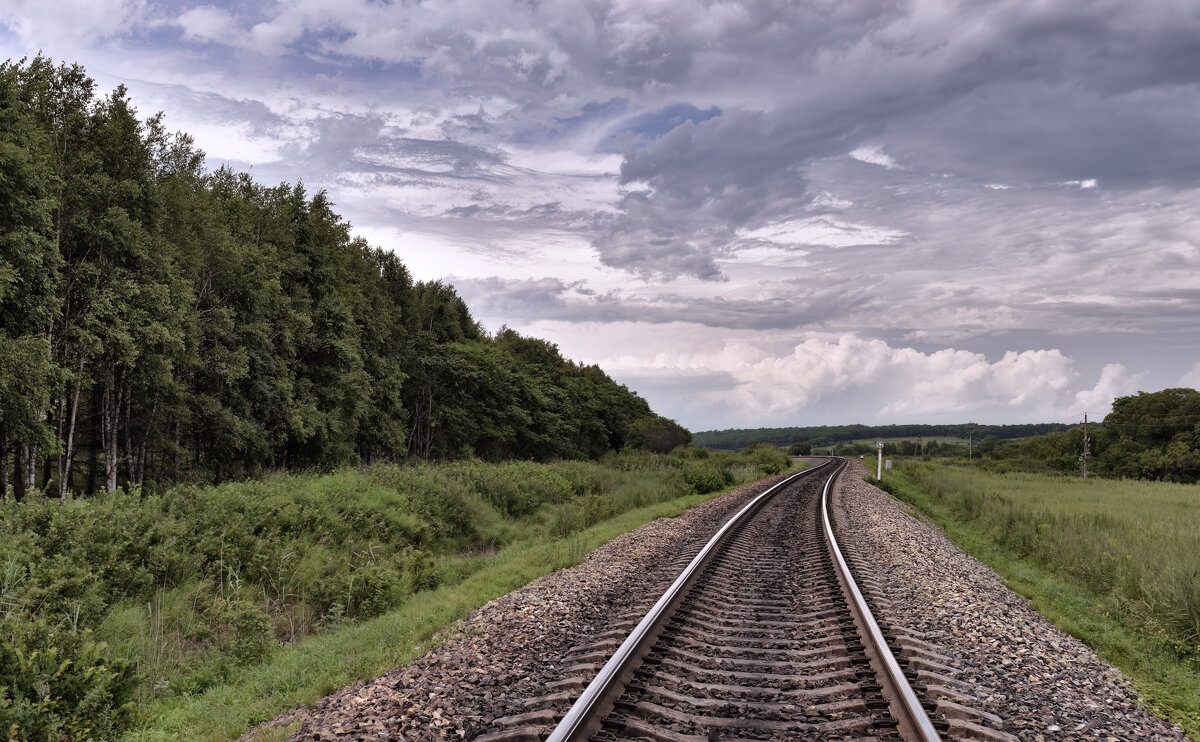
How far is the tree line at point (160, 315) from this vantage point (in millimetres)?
17109

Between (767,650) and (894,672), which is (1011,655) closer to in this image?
(894,672)

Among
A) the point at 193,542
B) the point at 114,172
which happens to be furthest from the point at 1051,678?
the point at 114,172

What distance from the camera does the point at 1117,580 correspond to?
991 cm

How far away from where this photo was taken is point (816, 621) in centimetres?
719

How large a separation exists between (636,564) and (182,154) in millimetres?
30838

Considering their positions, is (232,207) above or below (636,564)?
above

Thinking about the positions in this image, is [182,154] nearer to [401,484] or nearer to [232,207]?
[232,207]

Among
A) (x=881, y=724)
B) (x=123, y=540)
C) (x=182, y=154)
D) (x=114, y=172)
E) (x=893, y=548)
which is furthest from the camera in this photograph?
(x=182, y=154)

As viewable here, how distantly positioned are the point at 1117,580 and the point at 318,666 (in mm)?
11447

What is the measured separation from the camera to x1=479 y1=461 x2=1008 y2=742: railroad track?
4395mm

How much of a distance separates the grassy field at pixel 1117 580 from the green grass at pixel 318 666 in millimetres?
7021

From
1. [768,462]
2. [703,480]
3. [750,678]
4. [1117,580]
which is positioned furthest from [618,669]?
[768,462]

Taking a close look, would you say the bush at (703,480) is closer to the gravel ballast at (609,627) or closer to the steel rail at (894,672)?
the gravel ballast at (609,627)

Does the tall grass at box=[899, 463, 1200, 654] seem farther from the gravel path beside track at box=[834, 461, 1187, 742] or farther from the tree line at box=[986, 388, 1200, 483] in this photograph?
the tree line at box=[986, 388, 1200, 483]
